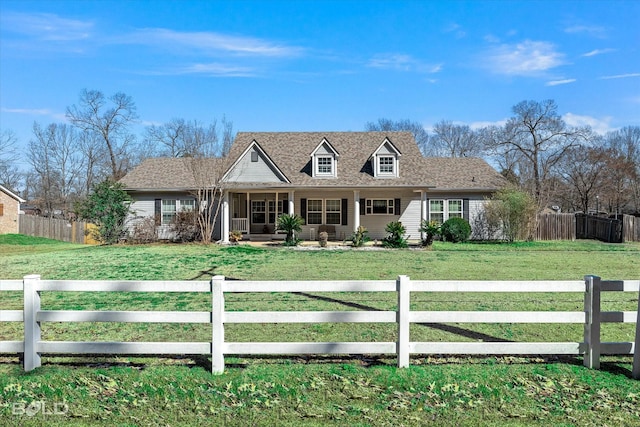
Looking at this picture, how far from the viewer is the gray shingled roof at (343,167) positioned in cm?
2542

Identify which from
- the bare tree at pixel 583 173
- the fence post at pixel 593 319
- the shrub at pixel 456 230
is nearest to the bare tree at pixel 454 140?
the bare tree at pixel 583 173

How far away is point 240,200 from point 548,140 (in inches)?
1072

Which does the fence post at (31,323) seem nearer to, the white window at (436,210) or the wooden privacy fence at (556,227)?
the white window at (436,210)

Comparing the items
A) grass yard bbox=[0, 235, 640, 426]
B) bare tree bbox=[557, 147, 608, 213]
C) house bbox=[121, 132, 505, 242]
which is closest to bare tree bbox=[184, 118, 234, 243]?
house bbox=[121, 132, 505, 242]

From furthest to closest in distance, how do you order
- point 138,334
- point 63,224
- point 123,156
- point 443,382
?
point 123,156, point 63,224, point 138,334, point 443,382

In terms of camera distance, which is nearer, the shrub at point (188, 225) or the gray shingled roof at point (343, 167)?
the shrub at point (188, 225)

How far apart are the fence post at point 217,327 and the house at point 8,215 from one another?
36.3 meters

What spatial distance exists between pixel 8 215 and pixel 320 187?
2606 cm

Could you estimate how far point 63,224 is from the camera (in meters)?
32.1

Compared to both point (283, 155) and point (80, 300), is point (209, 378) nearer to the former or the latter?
point (80, 300)

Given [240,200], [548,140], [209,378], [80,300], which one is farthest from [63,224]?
[548,140]

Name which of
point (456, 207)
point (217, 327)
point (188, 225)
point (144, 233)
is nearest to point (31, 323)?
point (217, 327)

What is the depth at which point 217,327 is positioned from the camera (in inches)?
199

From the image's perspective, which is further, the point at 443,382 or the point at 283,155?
the point at 283,155
